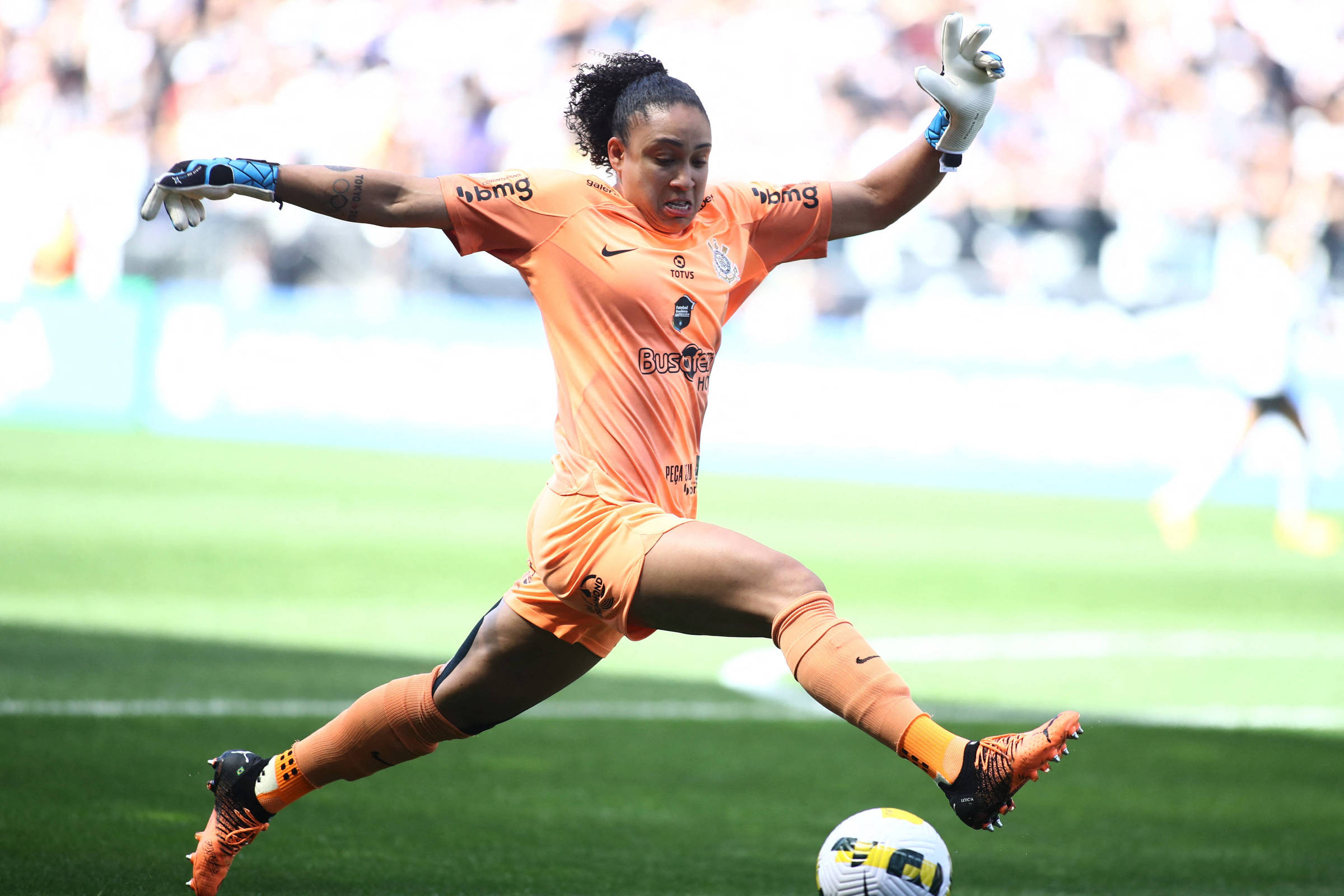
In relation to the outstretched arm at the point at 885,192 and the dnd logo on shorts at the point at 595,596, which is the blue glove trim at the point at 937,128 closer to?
the outstretched arm at the point at 885,192

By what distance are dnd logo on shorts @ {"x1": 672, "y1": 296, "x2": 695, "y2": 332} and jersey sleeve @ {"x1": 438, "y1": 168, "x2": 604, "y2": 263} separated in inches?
14.0

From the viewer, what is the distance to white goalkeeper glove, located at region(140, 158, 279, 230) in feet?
12.2

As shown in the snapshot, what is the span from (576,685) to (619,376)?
15.5 feet

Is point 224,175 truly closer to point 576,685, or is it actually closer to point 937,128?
point 937,128

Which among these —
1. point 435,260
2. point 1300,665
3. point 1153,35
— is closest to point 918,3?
point 1153,35

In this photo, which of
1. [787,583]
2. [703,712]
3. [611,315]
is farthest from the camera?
[703,712]

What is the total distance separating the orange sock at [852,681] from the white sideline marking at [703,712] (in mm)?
3936

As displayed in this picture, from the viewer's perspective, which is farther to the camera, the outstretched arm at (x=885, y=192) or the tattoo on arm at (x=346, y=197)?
the outstretched arm at (x=885, y=192)

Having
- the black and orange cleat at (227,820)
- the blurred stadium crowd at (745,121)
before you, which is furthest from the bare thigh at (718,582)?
the blurred stadium crowd at (745,121)

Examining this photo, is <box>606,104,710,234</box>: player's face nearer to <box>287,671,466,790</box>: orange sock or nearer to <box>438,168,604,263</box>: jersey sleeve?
<box>438,168,604,263</box>: jersey sleeve

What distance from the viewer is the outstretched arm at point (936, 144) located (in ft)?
13.0

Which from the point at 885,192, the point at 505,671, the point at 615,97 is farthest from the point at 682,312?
the point at 505,671

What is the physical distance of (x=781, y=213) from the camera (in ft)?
13.7

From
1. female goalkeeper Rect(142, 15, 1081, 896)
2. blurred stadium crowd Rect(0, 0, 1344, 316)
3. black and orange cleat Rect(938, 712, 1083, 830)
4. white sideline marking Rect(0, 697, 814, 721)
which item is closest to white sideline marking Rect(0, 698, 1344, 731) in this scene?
white sideline marking Rect(0, 697, 814, 721)
